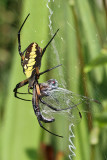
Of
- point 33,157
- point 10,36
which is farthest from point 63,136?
point 10,36

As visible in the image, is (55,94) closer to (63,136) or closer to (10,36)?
(63,136)

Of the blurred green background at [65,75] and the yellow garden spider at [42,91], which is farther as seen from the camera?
the blurred green background at [65,75]

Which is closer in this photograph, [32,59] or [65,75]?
[32,59]

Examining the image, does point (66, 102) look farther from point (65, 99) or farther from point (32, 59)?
point (32, 59)

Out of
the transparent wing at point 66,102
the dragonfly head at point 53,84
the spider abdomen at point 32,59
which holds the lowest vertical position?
the transparent wing at point 66,102

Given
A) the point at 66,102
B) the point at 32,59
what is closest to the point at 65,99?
the point at 66,102

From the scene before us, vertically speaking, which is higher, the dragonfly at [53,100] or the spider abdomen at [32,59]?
the spider abdomen at [32,59]
